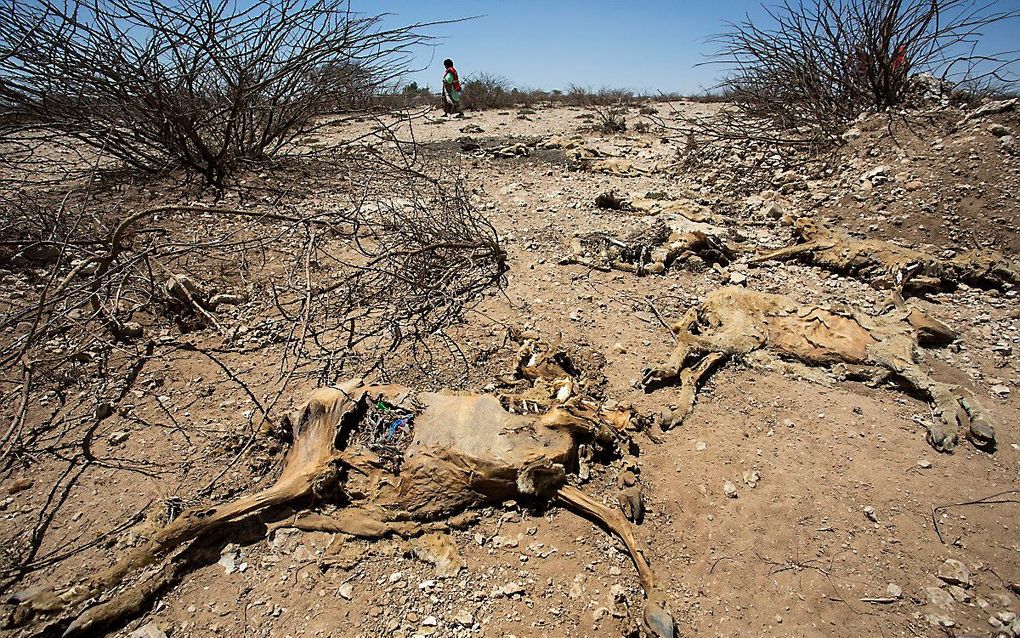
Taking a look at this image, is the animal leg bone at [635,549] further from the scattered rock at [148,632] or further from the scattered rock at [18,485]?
the scattered rock at [18,485]

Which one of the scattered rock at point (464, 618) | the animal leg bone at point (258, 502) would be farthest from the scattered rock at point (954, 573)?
the animal leg bone at point (258, 502)

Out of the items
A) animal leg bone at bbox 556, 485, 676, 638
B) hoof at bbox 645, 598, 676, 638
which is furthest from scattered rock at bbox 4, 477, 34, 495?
hoof at bbox 645, 598, 676, 638

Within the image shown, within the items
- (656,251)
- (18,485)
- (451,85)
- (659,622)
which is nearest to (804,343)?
(656,251)

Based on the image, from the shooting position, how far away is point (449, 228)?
385 cm

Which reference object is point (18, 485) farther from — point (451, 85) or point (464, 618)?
point (451, 85)

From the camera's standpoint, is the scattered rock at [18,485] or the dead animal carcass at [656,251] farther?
the dead animal carcass at [656,251]

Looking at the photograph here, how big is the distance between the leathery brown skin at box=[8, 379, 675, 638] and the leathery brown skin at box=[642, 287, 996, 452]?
724 mm

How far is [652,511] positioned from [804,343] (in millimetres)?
1350

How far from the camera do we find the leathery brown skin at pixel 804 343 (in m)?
2.48

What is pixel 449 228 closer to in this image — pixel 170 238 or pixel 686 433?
pixel 686 433

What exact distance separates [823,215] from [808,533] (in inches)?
141

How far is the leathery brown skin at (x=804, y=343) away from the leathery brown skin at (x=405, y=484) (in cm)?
72

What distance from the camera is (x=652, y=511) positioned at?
2080 millimetres

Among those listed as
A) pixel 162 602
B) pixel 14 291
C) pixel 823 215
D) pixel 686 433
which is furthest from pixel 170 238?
pixel 823 215
